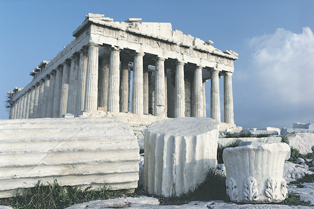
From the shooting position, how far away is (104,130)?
5.32 meters

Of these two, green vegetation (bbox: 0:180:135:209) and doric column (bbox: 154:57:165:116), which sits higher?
doric column (bbox: 154:57:165:116)

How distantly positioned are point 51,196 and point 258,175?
348 centimetres

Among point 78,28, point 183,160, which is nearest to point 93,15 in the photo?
point 78,28

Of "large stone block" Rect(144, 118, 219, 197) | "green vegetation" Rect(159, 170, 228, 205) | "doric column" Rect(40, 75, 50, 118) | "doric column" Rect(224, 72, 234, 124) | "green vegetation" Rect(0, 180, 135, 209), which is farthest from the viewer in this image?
"doric column" Rect(40, 75, 50, 118)

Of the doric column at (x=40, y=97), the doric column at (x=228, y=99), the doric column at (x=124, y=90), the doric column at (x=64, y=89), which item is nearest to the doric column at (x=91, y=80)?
the doric column at (x=124, y=90)

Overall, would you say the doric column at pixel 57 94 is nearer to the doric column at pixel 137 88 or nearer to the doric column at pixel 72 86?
the doric column at pixel 72 86

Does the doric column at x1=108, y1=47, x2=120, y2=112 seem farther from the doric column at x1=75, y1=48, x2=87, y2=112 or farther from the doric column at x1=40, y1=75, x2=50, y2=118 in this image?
the doric column at x1=40, y1=75, x2=50, y2=118

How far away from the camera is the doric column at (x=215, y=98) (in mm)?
28092

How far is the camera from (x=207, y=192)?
16.6 ft

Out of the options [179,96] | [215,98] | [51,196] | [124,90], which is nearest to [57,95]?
[124,90]

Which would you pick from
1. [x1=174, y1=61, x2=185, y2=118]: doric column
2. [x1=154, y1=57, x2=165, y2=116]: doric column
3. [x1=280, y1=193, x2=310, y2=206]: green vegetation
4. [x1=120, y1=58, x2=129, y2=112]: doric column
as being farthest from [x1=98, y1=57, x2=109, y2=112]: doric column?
[x1=280, y1=193, x2=310, y2=206]: green vegetation

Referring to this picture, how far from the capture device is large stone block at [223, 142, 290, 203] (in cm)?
454

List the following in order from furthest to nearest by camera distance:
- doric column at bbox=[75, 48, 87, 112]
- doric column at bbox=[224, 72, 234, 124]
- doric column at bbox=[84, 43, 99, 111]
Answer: doric column at bbox=[224, 72, 234, 124], doric column at bbox=[75, 48, 87, 112], doric column at bbox=[84, 43, 99, 111]

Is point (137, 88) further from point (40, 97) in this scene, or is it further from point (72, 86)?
point (40, 97)
